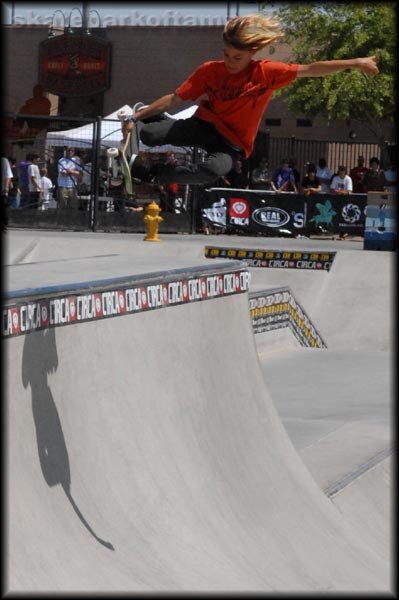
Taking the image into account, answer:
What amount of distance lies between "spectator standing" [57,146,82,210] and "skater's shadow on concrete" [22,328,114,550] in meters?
14.3

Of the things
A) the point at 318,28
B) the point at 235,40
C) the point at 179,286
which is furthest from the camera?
the point at 318,28

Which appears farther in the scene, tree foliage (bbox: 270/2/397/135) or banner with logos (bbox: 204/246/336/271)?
tree foliage (bbox: 270/2/397/135)

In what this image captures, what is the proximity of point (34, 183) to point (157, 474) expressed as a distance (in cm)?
1417

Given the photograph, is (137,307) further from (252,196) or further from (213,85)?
(252,196)

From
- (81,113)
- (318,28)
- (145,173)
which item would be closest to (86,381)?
(145,173)

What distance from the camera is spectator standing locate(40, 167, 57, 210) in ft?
71.0

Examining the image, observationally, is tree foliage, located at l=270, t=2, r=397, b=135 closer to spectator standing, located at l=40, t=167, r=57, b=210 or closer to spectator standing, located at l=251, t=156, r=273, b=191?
spectator standing, located at l=251, t=156, r=273, b=191

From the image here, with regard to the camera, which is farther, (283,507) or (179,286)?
(179,286)

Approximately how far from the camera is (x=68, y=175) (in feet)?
70.7

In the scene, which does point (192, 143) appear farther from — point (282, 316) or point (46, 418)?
point (282, 316)

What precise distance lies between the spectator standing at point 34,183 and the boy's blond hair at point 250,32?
1479 cm

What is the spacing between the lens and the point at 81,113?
123 feet

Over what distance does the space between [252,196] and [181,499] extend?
1449 centimetres

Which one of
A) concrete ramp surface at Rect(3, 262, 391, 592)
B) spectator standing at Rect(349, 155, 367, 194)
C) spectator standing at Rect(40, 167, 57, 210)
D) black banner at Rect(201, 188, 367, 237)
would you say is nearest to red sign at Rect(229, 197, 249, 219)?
black banner at Rect(201, 188, 367, 237)
